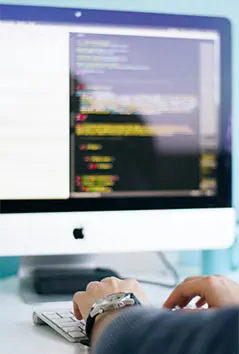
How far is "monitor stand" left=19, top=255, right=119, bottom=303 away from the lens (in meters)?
1.15

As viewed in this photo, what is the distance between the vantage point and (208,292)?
0.90 meters

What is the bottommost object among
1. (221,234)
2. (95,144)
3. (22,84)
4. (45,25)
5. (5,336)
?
(5,336)

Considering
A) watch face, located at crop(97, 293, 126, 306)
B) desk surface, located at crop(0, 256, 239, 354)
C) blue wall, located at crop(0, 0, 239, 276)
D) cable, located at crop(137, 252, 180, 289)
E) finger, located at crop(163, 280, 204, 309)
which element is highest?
blue wall, located at crop(0, 0, 239, 276)

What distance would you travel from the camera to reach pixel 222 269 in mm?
1406

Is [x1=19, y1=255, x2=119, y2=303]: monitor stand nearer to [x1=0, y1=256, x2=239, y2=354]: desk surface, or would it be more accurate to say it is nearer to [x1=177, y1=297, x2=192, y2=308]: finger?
[x1=0, y1=256, x2=239, y2=354]: desk surface

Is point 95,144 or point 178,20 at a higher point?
point 178,20

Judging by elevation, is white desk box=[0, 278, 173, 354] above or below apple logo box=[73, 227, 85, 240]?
below

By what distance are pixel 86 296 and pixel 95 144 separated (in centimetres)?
32

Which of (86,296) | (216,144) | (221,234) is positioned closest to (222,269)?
(221,234)

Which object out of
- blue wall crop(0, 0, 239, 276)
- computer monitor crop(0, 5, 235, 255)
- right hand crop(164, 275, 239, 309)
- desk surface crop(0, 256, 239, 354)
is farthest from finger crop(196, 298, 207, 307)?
blue wall crop(0, 0, 239, 276)

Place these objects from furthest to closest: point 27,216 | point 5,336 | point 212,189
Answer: point 212,189
point 27,216
point 5,336

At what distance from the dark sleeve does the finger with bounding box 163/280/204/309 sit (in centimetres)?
26

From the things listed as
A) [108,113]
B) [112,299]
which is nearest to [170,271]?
[108,113]

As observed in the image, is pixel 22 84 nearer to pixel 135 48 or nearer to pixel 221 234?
pixel 135 48
